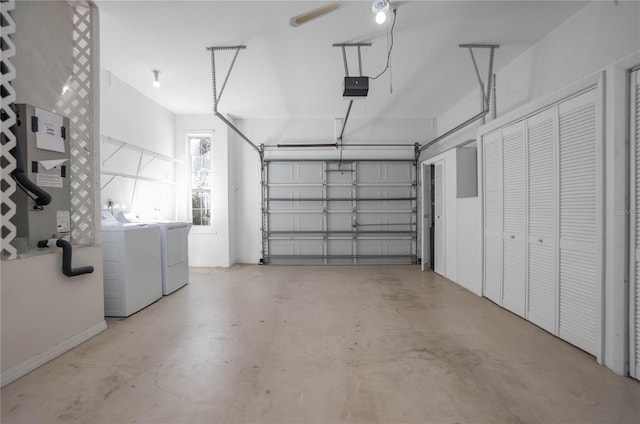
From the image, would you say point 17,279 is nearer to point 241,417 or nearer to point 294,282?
point 241,417

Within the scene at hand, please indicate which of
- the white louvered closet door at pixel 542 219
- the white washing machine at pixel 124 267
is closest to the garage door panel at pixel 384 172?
the white louvered closet door at pixel 542 219

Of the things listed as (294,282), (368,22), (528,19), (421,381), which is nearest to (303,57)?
(368,22)

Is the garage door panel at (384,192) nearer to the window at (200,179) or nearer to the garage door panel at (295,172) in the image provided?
the garage door panel at (295,172)

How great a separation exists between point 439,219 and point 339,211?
2.02 m

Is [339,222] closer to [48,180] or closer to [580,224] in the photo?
[580,224]

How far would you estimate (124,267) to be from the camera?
2.95 metres

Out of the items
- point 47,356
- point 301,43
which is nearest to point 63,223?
point 47,356

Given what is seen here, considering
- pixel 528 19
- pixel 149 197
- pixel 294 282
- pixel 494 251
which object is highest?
pixel 528 19

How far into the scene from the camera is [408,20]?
2.72 m

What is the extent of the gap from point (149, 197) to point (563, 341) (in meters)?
5.74

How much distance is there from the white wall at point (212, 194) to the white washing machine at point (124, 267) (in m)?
2.21

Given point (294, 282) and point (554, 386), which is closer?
point (554, 386)

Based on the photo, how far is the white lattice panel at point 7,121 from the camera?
6.09 ft

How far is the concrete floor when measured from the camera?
1.56 metres
